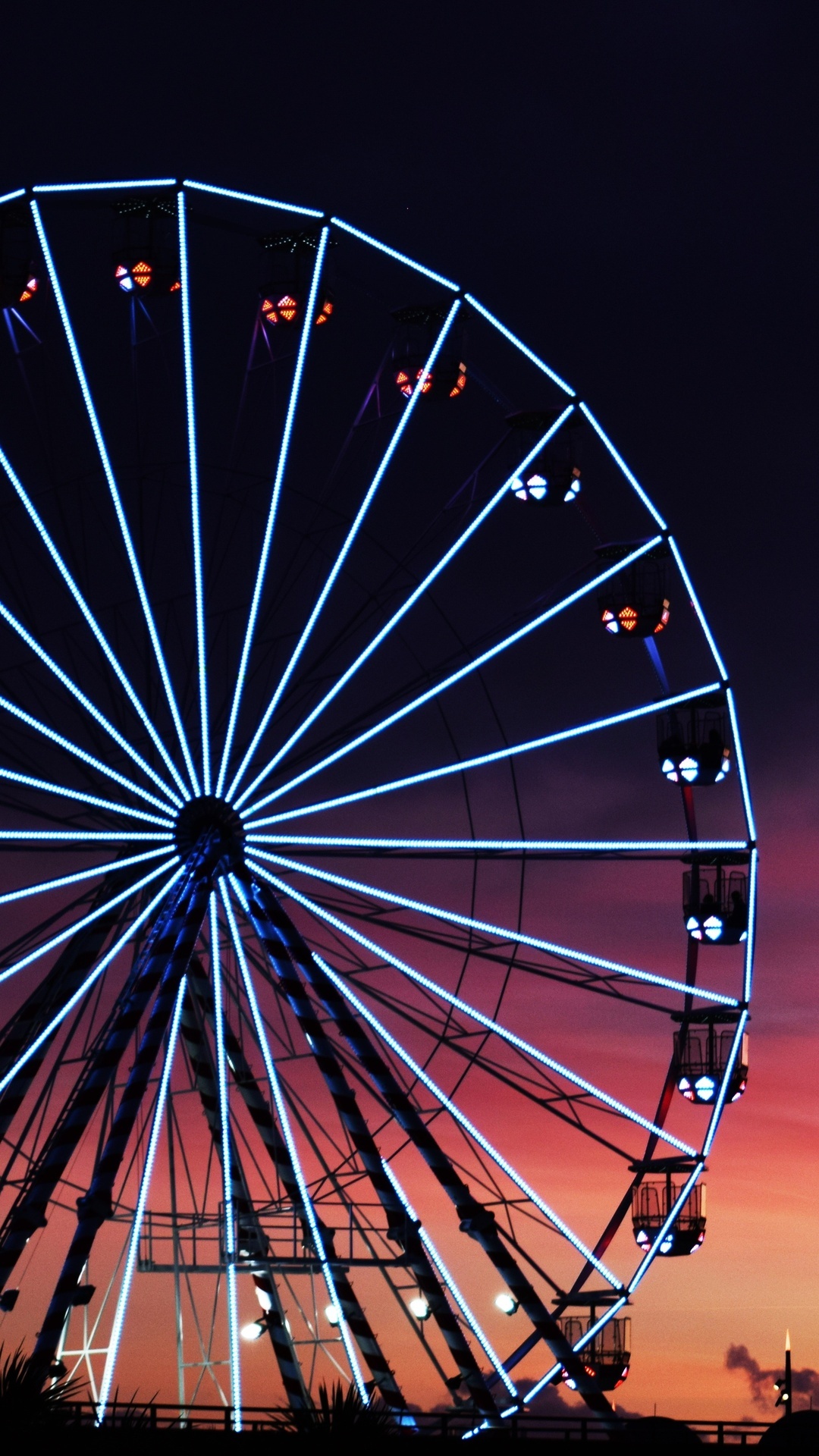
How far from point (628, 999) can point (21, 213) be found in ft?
43.6

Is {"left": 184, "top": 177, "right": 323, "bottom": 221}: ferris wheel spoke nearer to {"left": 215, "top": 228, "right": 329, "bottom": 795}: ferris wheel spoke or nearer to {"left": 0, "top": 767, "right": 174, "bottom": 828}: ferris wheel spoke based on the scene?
{"left": 215, "top": 228, "right": 329, "bottom": 795}: ferris wheel spoke

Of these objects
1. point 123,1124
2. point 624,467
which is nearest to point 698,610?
point 624,467

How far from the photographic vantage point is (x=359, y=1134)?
31.9 meters

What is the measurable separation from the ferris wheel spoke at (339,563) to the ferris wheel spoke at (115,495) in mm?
756

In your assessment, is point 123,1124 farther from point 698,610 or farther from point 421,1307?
point 698,610

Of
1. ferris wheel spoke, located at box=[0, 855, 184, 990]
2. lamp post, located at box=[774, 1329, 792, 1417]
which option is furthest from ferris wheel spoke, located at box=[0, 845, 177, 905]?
lamp post, located at box=[774, 1329, 792, 1417]

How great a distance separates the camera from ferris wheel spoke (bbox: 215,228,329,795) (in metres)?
29.6

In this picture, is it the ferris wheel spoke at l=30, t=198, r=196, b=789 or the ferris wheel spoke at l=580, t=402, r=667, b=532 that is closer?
the ferris wheel spoke at l=30, t=198, r=196, b=789

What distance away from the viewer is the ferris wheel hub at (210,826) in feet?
99.9

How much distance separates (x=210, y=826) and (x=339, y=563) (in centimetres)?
377

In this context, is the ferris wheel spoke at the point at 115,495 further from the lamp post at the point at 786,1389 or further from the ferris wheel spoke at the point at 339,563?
the lamp post at the point at 786,1389

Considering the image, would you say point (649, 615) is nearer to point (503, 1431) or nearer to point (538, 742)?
point (538, 742)

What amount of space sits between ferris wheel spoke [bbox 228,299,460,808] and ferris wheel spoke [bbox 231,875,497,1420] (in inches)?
64.6

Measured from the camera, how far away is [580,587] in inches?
1329
